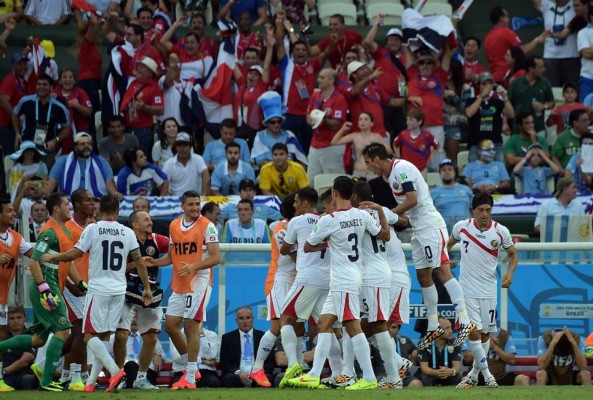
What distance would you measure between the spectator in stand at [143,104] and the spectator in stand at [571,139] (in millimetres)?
6030

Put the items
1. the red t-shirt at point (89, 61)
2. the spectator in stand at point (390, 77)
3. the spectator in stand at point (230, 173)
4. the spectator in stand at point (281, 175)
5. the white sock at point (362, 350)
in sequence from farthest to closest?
the red t-shirt at point (89, 61) < the spectator in stand at point (390, 77) < the spectator in stand at point (230, 173) < the spectator in stand at point (281, 175) < the white sock at point (362, 350)

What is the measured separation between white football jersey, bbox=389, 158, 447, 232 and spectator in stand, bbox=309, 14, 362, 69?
279 inches

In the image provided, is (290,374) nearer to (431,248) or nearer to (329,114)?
(431,248)

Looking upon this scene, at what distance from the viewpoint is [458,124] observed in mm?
21000

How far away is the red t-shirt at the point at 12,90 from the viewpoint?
21344 mm

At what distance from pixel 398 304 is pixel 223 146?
646cm

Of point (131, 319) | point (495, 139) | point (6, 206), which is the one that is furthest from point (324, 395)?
point (495, 139)

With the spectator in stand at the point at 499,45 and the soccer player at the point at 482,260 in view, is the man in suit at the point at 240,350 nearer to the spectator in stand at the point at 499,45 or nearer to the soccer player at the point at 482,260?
the soccer player at the point at 482,260

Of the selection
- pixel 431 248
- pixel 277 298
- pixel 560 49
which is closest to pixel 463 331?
pixel 431 248

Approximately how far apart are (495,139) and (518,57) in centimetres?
237

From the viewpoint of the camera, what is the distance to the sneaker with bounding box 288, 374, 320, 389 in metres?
13.7

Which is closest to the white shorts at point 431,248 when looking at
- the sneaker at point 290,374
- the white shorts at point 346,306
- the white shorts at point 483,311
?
the white shorts at point 483,311

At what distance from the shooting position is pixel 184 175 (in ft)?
64.2

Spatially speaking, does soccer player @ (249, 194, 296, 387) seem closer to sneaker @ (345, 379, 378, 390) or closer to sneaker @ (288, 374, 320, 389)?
sneaker @ (288, 374, 320, 389)
